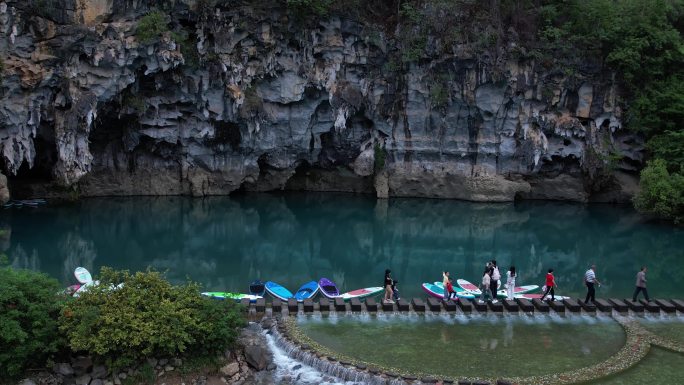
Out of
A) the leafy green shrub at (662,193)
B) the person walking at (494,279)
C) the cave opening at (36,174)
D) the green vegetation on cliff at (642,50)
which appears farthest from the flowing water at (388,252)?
the green vegetation on cliff at (642,50)

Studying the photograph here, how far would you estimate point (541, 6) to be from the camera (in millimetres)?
38750

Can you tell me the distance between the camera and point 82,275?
21531 mm

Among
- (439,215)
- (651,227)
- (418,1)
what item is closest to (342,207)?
(439,215)

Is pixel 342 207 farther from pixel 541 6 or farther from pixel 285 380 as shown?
pixel 285 380

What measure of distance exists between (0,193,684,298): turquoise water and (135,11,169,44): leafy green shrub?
945 cm

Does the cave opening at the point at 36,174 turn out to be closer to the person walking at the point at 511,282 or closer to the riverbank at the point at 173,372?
the riverbank at the point at 173,372

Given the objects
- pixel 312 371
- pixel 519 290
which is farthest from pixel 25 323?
pixel 519 290

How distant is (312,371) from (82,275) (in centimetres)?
1115

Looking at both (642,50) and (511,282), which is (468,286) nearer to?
(511,282)

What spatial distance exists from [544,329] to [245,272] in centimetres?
1179

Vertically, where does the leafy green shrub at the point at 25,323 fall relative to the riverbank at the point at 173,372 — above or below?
above

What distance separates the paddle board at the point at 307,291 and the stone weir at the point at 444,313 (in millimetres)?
2220

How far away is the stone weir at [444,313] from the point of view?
13516 millimetres

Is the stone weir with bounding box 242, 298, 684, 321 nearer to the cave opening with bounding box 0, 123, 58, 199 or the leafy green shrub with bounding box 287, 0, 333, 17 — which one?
the leafy green shrub with bounding box 287, 0, 333, 17
